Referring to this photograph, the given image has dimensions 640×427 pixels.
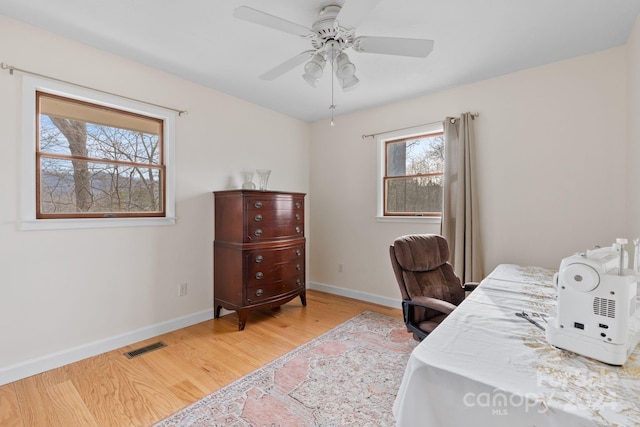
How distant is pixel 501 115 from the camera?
282 cm

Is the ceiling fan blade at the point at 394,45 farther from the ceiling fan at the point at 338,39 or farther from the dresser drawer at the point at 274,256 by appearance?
→ the dresser drawer at the point at 274,256

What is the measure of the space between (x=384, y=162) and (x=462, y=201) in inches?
45.4

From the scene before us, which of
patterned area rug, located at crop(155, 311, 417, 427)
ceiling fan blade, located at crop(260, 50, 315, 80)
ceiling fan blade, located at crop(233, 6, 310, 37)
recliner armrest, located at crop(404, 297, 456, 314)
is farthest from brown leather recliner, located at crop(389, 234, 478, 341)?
ceiling fan blade, located at crop(233, 6, 310, 37)

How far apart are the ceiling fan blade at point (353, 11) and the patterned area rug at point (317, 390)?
7.21 ft

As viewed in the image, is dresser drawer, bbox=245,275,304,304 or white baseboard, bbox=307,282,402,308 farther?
white baseboard, bbox=307,282,402,308

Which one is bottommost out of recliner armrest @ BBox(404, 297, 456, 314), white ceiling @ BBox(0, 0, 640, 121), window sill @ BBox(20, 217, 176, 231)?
recliner armrest @ BBox(404, 297, 456, 314)

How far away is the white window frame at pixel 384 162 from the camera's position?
3256 millimetres

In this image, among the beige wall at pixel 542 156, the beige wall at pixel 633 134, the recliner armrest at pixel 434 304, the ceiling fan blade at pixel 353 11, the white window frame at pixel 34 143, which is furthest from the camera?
the beige wall at pixel 542 156

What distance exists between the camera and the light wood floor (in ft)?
5.63

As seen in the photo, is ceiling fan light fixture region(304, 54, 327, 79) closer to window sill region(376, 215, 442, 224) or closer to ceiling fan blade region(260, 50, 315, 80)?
ceiling fan blade region(260, 50, 315, 80)

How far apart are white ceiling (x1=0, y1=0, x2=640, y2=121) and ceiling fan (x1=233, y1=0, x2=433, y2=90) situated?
181 millimetres

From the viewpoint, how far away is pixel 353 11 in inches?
57.2

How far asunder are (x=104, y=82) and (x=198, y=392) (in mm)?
2591

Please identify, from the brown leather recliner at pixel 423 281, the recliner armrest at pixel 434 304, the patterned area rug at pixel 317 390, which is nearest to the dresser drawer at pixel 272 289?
the patterned area rug at pixel 317 390
